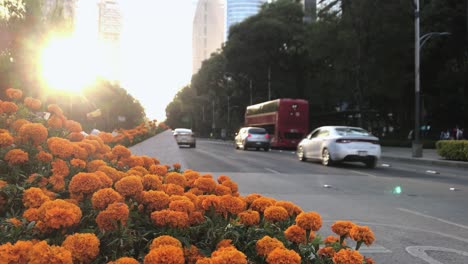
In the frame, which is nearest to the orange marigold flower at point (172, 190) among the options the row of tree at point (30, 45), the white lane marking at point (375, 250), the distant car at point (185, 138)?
the white lane marking at point (375, 250)

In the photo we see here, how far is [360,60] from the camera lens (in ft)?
114

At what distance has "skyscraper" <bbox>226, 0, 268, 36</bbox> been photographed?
96.8 metres

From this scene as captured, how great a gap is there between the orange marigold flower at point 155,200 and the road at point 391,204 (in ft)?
9.14

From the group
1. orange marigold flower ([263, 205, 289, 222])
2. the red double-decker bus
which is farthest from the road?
the red double-decker bus

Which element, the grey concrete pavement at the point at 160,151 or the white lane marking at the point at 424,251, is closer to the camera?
the white lane marking at the point at 424,251

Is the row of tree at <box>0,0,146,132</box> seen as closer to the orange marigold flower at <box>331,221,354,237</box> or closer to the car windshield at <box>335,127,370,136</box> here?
the car windshield at <box>335,127,370,136</box>

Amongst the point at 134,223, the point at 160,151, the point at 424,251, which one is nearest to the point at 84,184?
the point at 134,223

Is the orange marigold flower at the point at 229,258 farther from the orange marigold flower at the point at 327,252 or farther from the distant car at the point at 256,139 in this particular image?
the distant car at the point at 256,139

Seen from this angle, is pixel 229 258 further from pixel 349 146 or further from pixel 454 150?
A: pixel 454 150

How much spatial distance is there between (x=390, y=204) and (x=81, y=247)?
7556mm

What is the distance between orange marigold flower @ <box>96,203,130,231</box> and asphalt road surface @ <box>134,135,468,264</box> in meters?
3.19

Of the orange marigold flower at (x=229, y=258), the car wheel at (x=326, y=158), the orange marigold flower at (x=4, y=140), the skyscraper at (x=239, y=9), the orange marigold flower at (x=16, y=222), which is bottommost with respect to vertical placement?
the car wheel at (x=326, y=158)

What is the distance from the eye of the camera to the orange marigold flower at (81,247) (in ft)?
6.81

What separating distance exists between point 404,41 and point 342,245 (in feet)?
120
